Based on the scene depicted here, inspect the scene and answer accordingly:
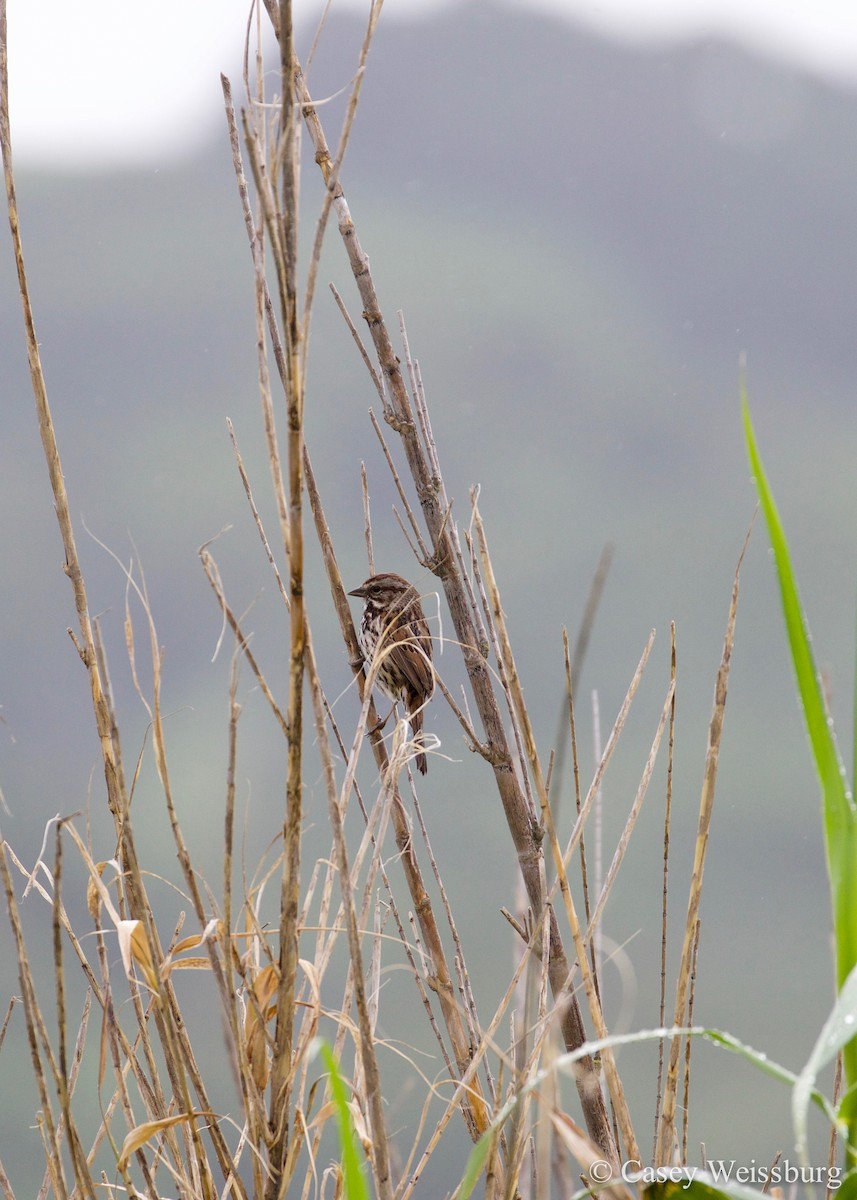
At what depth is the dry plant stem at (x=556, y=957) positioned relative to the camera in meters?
0.62

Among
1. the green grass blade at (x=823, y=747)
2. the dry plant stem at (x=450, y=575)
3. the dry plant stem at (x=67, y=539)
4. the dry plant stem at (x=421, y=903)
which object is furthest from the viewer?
the dry plant stem at (x=450, y=575)

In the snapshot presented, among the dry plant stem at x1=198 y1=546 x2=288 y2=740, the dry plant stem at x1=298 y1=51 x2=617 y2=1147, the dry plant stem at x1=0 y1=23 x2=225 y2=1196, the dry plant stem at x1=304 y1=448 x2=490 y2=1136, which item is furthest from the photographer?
the dry plant stem at x1=298 y1=51 x2=617 y2=1147

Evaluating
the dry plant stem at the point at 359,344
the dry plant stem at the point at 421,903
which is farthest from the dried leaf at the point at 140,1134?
the dry plant stem at the point at 359,344

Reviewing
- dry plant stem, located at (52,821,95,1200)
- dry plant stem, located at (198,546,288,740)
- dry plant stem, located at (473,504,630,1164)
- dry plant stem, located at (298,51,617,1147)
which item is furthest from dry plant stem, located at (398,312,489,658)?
dry plant stem, located at (52,821,95,1200)

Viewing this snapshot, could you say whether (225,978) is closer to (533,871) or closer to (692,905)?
(692,905)

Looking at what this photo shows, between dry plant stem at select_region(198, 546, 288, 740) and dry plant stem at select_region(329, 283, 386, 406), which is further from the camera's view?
dry plant stem at select_region(329, 283, 386, 406)

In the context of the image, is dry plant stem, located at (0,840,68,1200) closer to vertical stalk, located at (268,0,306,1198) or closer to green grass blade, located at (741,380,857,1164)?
vertical stalk, located at (268,0,306,1198)

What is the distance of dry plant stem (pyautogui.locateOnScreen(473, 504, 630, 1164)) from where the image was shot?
0.62 meters

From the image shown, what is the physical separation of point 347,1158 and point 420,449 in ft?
2.24

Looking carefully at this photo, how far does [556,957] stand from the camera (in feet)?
2.96

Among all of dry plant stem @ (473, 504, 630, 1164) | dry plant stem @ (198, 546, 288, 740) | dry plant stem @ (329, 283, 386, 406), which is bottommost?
dry plant stem @ (473, 504, 630, 1164)

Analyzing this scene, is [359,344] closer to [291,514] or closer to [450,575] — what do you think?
[450,575]

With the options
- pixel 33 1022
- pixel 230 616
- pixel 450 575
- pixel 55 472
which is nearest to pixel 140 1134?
pixel 33 1022

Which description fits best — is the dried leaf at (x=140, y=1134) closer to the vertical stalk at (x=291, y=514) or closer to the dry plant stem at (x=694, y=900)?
the vertical stalk at (x=291, y=514)
